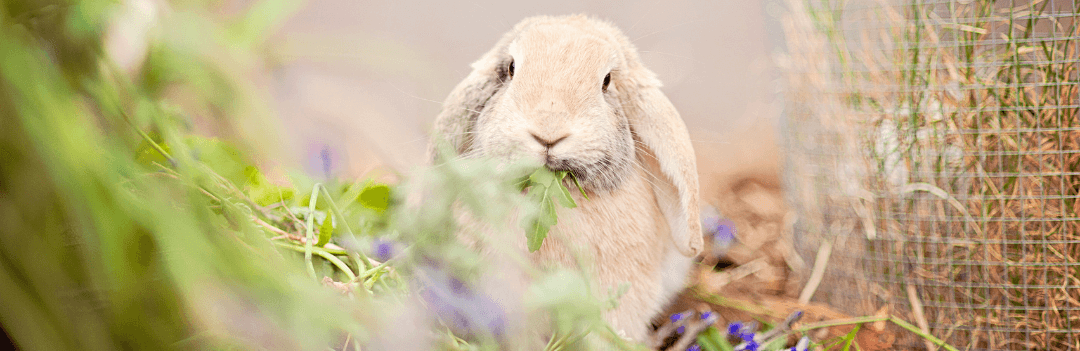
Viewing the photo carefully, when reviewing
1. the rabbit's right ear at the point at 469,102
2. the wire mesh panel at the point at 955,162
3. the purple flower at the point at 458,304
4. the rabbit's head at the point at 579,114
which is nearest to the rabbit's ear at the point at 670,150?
the rabbit's head at the point at 579,114

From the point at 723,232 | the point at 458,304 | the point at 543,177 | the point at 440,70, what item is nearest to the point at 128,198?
the point at 440,70

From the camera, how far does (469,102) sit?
1.04 meters

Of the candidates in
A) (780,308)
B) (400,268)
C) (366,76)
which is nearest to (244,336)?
(366,76)

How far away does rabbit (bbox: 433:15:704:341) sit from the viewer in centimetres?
86

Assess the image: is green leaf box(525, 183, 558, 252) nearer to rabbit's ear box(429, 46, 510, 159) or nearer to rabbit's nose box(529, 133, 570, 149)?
rabbit's nose box(529, 133, 570, 149)

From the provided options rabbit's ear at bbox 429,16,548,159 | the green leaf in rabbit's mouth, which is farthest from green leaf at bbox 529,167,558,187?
rabbit's ear at bbox 429,16,548,159

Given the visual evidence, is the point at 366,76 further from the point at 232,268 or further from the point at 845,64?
the point at 845,64

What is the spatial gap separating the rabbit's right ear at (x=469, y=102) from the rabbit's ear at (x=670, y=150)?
254 mm

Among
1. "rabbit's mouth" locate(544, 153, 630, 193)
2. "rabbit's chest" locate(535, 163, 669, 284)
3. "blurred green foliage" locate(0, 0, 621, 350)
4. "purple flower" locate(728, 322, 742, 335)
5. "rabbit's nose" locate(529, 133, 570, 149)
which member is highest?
"blurred green foliage" locate(0, 0, 621, 350)

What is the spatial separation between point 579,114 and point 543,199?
18 cm

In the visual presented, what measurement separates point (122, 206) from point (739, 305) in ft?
4.33

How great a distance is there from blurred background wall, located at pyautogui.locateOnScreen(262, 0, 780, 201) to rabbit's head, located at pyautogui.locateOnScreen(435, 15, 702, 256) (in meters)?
0.10

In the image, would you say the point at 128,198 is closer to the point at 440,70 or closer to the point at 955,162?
the point at 440,70

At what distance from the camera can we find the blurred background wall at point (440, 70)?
13.0 inches
